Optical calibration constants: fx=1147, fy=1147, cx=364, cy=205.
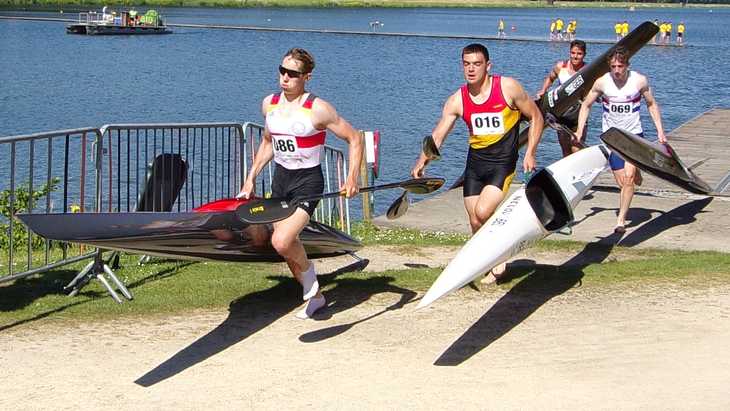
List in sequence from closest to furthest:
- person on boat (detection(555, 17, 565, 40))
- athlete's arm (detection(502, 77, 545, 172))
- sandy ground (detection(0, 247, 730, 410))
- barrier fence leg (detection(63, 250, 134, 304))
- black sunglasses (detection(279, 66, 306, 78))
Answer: sandy ground (detection(0, 247, 730, 410))
black sunglasses (detection(279, 66, 306, 78))
athlete's arm (detection(502, 77, 545, 172))
barrier fence leg (detection(63, 250, 134, 304))
person on boat (detection(555, 17, 565, 40))

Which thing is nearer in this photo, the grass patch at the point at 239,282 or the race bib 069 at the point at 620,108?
the grass patch at the point at 239,282

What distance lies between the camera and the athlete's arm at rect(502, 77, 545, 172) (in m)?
9.00

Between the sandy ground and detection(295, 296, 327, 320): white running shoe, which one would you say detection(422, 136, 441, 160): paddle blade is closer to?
the sandy ground

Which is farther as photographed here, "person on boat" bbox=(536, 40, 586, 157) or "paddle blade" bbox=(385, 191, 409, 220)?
"person on boat" bbox=(536, 40, 586, 157)

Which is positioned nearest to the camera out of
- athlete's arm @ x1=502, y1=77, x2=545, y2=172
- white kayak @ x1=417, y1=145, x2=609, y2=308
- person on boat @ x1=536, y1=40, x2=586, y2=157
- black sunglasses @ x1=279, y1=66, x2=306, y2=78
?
white kayak @ x1=417, y1=145, x2=609, y2=308

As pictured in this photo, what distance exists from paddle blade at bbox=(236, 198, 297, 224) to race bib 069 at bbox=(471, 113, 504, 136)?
1843 millimetres

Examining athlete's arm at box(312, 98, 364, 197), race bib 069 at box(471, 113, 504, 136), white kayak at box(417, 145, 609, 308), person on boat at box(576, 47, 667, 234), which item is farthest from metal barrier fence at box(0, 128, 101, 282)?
person on boat at box(576, 47, 667, 234)

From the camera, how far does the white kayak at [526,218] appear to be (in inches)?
304

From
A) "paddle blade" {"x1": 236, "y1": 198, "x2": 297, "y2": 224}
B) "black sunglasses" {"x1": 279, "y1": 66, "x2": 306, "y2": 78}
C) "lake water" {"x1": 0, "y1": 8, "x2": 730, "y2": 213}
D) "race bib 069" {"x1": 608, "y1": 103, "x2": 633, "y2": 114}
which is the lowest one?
"lake water" {"x1": 0, "y1": 8, "x2": 730, "y2": 213}

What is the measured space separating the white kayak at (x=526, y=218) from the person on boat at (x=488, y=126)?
9.0 inches

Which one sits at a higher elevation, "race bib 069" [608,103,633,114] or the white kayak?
"race bib 069" [608,103,633,114]

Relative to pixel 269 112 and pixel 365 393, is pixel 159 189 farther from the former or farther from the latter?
pixel 365 393

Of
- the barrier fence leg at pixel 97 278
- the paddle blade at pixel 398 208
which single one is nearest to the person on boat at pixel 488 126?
the paddle blade at pixel 398 208

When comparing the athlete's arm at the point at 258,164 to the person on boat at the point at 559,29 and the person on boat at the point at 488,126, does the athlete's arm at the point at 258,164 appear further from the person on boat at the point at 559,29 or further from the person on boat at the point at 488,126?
the person on boat at the point at 559,29
